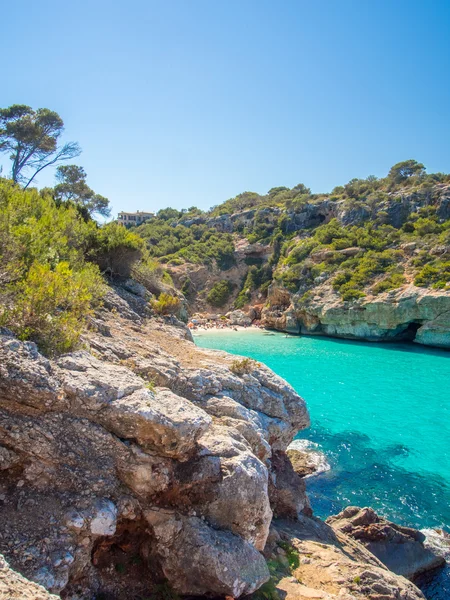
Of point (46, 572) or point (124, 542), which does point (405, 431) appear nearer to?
point (124, 542)

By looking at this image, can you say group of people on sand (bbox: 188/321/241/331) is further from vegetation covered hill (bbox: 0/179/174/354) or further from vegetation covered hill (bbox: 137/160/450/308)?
vegetation covered hill (bbox: 0/179/174/354)

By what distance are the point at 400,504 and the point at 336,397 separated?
894 centimetres

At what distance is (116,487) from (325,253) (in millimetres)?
44475

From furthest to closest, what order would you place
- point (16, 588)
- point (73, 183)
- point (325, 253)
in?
point (325, 253) < point (73, 183) < point (16, 588)

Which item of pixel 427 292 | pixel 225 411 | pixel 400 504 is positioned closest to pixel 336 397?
pixel 400 504

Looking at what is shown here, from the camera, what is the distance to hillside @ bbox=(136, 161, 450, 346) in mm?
37688

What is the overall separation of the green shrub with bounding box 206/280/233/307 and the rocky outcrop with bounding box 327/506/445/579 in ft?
154

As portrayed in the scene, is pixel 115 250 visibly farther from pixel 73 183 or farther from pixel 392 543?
pixel 73 183

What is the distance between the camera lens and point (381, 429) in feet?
52.0

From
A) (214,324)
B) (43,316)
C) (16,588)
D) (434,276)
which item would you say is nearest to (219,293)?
(214,324)

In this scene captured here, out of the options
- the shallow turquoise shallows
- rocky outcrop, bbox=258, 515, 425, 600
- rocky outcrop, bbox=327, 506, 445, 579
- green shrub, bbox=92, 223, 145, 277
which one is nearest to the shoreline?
the shallow turquoise shallows

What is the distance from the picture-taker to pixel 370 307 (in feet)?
119

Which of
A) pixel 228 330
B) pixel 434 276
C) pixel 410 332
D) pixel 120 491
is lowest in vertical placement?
pixel 228 330

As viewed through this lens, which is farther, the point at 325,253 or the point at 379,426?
the point at 325,253
